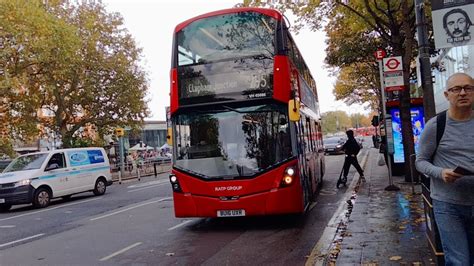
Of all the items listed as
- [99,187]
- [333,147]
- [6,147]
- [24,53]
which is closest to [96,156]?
[99,187]

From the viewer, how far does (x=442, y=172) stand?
10.9ft

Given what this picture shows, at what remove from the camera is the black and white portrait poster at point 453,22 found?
587cm

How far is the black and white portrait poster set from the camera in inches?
231

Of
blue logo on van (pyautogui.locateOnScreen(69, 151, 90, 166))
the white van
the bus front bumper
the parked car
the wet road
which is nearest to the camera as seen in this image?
the wet road

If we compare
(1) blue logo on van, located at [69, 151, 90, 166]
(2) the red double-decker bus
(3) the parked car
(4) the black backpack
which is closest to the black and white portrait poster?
(4) the black backpack

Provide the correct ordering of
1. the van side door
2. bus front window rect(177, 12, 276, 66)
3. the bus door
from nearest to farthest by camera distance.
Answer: bus front window rect(177, 12, 276, 66)
the bus door
the van side door

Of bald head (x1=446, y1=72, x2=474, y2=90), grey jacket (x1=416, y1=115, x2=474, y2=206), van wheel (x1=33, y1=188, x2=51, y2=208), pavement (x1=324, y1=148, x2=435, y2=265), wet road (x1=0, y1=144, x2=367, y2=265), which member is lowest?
wet road (x1=0, y1=144, x2=367, y2=265)

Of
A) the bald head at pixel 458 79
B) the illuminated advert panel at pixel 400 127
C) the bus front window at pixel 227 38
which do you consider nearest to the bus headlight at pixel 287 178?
the bus front window at pixel 227 38

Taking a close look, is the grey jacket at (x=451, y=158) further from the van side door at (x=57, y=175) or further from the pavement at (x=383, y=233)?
the van side door at (x=57, y=175)

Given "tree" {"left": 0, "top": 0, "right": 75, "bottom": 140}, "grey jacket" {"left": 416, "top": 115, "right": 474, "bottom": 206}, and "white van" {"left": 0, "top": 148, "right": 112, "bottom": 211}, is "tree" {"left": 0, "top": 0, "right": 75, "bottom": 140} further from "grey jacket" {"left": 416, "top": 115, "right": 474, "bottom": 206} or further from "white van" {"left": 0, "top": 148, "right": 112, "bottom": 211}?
"grey jacket" {"left": 416, "top": 115, "right": 474, "bottom": 206}

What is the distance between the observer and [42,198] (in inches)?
642

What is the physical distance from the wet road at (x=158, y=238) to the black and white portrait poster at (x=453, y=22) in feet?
11.8

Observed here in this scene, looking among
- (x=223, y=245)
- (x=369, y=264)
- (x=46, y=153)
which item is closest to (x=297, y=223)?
(x=223, y=245)

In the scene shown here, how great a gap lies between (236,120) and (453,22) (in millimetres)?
4294
